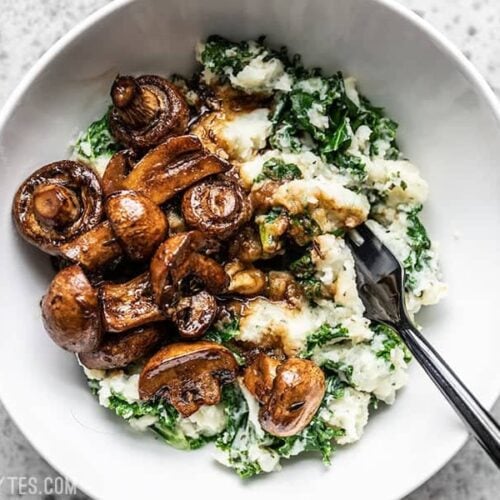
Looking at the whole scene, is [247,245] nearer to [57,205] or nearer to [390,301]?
[390,301]

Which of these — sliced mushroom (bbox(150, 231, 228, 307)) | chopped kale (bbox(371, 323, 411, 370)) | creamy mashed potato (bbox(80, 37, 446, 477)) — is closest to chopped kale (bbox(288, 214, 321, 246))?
creamy mashed potato (bbox(80, 37, 446, 477))

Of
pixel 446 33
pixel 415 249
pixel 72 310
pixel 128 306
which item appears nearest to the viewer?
pixel 72 310

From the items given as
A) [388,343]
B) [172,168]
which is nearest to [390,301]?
[388,343]

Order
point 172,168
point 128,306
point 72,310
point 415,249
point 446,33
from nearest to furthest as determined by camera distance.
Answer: point 72,310
point 128,306
point 172,168
point 415,249
point 446,33

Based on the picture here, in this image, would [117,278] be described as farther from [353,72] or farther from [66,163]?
[353,72]

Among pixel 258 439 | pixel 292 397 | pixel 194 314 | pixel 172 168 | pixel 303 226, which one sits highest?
pixel 172 168

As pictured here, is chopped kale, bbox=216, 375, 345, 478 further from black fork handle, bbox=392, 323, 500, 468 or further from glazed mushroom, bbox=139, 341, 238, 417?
black fork handle, bbox=392, 323, 500, 468

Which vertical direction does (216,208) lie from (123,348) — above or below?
above

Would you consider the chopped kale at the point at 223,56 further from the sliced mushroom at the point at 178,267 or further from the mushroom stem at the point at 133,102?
the sliced mushroom at the point at 178,267
